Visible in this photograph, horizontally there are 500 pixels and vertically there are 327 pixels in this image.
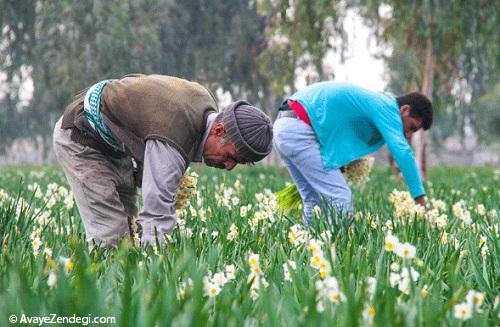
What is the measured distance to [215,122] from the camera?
3.03 meters

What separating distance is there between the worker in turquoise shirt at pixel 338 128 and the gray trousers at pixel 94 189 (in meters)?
1.39

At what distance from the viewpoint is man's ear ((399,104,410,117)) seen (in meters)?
4.64

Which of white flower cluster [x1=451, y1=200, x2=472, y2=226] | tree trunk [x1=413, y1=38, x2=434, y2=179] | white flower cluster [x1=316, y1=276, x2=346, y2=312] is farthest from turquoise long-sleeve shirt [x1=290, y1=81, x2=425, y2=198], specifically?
tree trunk [x1=413, y1=38, x2=434, y2=179]

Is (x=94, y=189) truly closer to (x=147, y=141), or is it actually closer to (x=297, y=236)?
(x=147, y=141)

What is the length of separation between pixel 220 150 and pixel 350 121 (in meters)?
1.83

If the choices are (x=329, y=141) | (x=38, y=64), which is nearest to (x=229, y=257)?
(x=329, y=141)

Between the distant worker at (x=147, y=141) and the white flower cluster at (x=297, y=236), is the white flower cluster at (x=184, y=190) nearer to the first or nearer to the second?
the distant worker at (x=147, y=141)

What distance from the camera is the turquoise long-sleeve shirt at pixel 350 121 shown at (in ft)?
14.8

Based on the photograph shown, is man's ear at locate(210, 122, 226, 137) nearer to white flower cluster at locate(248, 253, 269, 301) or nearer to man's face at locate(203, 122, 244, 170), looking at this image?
man's face at locate(203, 122, 244, 170)

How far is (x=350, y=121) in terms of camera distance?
467 centimetres


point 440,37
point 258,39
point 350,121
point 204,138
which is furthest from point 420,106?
point 258,39

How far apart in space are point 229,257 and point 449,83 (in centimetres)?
1054

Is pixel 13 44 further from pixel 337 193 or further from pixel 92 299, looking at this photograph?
pixel 92 299

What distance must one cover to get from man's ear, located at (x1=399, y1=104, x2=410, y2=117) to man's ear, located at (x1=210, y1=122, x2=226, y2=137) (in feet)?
6.57
